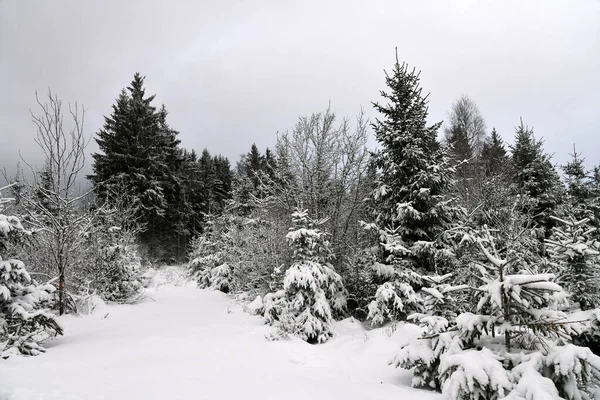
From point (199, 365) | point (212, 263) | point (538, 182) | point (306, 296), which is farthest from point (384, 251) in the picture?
point (212, 263)

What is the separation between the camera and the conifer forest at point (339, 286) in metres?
3.99

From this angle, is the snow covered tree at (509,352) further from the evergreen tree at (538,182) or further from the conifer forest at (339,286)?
the evergreen tree at (538,182)

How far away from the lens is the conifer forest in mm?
3990

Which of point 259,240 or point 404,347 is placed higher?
point 259,240

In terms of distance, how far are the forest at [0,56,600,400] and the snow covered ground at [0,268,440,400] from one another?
2.19 ft

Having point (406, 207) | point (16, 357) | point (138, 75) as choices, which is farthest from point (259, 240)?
point (138, 75)

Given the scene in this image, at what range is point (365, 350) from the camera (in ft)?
22.9

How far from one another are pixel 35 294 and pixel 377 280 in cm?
876

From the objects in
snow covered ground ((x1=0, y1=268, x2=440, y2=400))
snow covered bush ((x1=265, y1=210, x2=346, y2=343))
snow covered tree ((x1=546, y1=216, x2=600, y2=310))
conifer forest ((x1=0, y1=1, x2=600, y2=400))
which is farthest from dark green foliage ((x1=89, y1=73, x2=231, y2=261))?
snow covered tree ((x1=546, y1=216, x2=600, y2=310))

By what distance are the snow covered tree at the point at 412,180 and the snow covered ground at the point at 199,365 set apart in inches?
130

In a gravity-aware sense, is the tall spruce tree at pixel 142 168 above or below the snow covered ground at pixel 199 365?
above

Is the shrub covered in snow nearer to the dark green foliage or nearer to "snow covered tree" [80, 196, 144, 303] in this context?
"snow covered tree" [80, 196, 144, 303]

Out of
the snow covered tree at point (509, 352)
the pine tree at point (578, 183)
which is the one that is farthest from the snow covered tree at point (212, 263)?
the pine tree at point (578, 183)

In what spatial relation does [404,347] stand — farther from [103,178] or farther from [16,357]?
[103,178]
